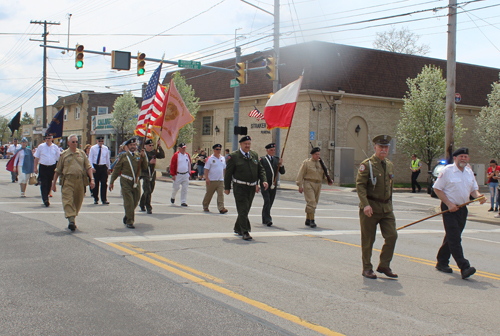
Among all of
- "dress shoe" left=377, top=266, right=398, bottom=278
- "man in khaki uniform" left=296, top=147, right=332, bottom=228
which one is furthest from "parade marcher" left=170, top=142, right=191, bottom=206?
"dress shoe" left=377, top=266, right=398, bottom=278

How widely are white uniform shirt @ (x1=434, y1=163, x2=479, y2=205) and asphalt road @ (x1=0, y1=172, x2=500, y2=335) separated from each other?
110 cm

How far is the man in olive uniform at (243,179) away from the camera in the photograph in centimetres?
881

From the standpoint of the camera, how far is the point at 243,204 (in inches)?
348

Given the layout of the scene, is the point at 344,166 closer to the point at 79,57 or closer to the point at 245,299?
the point at 79,57

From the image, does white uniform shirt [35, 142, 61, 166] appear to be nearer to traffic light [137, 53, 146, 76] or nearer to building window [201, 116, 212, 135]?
traffic light [137, 53, 146, 76]

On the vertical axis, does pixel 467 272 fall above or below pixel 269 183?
below

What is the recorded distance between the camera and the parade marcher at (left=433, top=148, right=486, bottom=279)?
258 inches

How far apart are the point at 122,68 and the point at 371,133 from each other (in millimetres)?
16697

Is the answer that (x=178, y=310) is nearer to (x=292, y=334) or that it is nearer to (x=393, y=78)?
(x=292, y=334)

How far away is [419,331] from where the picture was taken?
14.3 ft

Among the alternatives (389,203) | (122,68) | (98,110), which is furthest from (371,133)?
(98,110)

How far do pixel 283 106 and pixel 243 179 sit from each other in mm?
2565

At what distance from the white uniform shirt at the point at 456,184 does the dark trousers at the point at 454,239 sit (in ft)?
0.65

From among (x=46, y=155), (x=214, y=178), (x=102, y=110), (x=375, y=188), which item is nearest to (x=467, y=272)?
(x=375, y=188)
